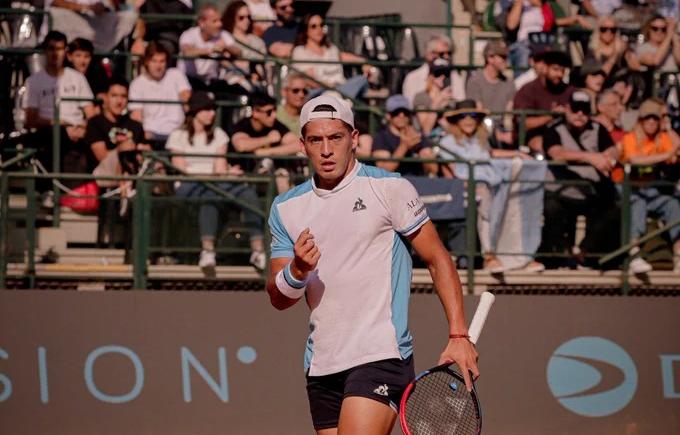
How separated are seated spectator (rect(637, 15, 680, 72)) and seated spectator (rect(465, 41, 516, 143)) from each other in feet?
6.40

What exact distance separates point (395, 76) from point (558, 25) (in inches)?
87.3

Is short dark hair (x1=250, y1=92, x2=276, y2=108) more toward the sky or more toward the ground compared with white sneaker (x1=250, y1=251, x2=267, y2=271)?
more toward the sky

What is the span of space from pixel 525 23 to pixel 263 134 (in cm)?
424

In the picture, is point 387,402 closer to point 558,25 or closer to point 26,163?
point 26,163

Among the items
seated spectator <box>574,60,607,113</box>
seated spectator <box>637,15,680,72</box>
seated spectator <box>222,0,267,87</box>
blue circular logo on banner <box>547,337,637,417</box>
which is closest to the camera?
blue circular logo on banner <box>547,337,637,417</box>

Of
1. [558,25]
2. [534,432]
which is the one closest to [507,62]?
[558,25]

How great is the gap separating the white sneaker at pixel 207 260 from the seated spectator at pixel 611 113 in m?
3.91

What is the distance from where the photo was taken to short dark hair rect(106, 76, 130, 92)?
11.8 metres

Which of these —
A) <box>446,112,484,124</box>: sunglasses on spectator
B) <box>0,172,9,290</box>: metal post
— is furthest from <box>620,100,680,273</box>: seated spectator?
<box>0,172,9,290</box>: metal post

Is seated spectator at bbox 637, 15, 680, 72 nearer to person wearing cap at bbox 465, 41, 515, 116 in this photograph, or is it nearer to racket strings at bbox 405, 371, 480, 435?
person wearing cap at bbox 465, 41, 515, 116

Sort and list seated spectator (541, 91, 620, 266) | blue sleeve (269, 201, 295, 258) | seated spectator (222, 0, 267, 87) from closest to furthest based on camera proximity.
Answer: blue sleeve (269, 201, 295, 258)
seated spectator (541, 91, 620, 266)
seated spectator (222, 0, 267, 87)

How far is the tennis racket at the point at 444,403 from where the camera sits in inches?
210

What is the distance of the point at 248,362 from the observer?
421 inches

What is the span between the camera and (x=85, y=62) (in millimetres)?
12273
